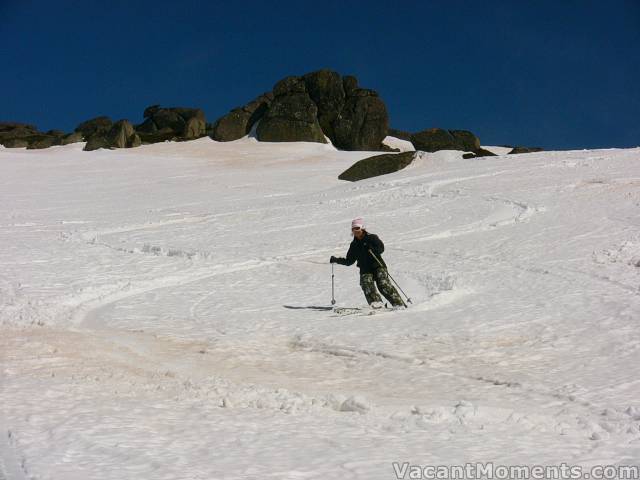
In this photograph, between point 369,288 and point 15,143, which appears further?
point 15,143

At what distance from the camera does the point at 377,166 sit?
34281mm

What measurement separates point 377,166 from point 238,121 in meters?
24.6

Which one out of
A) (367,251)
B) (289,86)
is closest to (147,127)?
(289,86)

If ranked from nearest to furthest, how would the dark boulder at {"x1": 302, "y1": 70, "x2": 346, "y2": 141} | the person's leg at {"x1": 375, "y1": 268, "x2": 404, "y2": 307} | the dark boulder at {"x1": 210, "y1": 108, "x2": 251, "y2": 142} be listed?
1. the person's leg at {"x1": 375, "y1": 268, "x2": 404, "y2": 307}
2. the dark boulder at {"x1": 210, "y1": 108, "x2": 251, "y2": 142}
3. the dark boulder at {"x1": 302, "y1": 70, "x2": 346, "y2": 141}

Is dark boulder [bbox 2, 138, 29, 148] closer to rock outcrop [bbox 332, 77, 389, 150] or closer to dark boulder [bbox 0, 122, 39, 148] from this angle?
dark boulder [bbox 0, 122, 39, 148]

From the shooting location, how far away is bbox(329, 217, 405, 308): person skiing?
11.2m

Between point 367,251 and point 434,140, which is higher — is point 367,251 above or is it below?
below

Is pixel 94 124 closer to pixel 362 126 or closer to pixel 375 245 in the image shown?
pixel 362 126

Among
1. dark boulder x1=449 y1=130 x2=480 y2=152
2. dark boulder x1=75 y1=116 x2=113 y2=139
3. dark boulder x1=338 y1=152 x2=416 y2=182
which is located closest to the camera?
dark boulder x1=338 y1=152 x2=416 y2=182

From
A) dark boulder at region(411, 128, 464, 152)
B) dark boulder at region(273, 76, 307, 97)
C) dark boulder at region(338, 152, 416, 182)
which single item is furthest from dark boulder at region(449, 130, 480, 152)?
dark boulder at region(338, 152, 416, 182)

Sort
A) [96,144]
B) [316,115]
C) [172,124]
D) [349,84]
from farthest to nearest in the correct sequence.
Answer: [172,124] → [349,84] → [316,115] → [96,144]

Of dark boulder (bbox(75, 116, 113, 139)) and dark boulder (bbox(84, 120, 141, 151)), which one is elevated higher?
dark boulder (bbox(75, 116, 113, 139))

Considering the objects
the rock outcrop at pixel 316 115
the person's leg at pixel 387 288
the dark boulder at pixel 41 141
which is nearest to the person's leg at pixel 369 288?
the person's leg at pixel 387 288

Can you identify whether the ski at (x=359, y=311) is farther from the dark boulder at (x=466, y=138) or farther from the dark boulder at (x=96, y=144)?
the dark boulder at (x=96, y=144)
